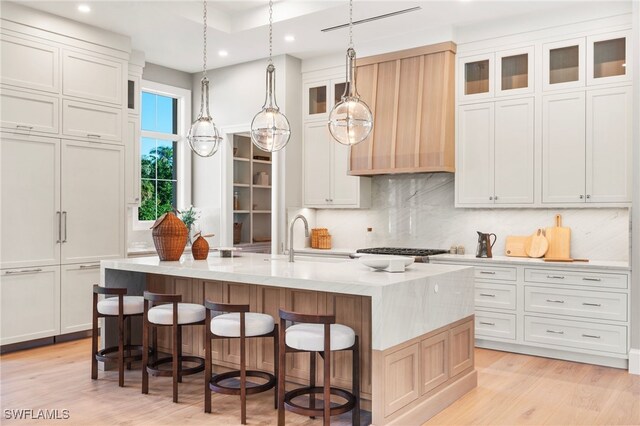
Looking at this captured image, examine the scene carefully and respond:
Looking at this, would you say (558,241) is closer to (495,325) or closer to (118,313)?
(495,325)

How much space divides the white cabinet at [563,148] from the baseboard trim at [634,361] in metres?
1.36

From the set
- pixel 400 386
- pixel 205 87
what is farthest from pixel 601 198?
pixel 205 87

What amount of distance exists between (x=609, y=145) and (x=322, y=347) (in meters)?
3.38

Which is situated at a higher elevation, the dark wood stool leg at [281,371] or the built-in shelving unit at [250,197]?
the built-in shelving unit at [250,197]

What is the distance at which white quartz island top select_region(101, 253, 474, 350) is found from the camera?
307 centimetres

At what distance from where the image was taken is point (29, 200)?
5137mm

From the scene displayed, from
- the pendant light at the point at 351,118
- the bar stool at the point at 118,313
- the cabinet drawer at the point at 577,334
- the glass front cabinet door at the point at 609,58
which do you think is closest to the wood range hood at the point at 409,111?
the glass front cabinet door at the point at 609,58

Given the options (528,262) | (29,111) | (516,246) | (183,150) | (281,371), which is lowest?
(281,371)

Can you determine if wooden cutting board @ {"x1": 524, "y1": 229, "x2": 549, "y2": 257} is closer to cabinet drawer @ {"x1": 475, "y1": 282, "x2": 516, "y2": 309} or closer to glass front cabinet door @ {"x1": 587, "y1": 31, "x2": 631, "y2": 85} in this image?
cabinet drawer @ {"x1": 475, "y1": 282, "x2": 516, "y2": 309}

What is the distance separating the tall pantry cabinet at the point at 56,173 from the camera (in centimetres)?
502

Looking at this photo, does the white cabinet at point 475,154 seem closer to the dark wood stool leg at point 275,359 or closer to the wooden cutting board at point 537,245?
the wooden cutting board at point 537,245

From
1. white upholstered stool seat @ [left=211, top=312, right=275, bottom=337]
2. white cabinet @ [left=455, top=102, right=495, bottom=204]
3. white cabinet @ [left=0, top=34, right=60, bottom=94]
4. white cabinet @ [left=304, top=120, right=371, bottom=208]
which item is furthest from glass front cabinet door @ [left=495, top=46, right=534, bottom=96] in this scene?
white cabinet @ [left=0, top=34, right=60, bottom=94]

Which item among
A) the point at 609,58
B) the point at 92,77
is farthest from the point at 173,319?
the point at 609,58

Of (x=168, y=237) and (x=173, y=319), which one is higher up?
(x=168, y=237)
